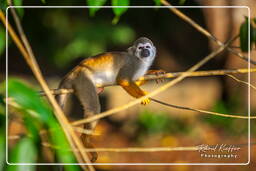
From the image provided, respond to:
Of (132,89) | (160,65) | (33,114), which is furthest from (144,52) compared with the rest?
(160,65)

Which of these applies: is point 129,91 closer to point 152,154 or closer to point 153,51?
point 153,51

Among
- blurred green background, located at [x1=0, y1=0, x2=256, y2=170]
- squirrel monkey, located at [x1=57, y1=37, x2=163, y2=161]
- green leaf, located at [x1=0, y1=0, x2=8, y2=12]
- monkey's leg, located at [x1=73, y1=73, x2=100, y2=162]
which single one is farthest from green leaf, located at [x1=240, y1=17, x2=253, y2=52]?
blurred green background, located at [x1=0, y1=0, x2=256, y2=170]

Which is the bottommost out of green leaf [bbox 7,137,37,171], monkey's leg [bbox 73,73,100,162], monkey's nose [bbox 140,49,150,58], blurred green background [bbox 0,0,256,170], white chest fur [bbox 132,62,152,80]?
green leaf [bbox 7,137,37,171]

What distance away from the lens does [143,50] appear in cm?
184

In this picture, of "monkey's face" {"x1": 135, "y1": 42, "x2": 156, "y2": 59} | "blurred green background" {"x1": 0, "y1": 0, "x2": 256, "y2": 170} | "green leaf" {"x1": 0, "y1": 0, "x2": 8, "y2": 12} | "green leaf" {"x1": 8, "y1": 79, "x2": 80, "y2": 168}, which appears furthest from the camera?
"blurred green background" {"x1": 0, "y1": 0, "x2": 256, "y2": 170}

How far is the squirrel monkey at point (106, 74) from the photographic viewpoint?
1778 mm

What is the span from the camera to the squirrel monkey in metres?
1.78

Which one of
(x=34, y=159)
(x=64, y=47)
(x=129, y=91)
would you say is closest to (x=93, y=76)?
(x=129, y=91)

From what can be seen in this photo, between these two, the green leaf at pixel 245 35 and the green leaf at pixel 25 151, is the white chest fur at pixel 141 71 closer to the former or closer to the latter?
the green leaf at pixel 245 35

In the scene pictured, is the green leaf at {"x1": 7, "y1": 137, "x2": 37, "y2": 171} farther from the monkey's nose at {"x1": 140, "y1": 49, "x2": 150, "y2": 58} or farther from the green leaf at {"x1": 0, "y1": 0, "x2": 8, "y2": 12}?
the monkey's nose at {"x1": 140, "y1": 49, "x2": 150, "y2": 58}

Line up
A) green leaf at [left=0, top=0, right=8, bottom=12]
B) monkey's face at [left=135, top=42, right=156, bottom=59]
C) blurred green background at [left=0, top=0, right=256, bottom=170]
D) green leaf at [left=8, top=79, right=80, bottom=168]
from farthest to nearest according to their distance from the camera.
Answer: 1. blurred green background at [left=0, top=0, right=256, bottom=170]
2. monkey's face at [left=135, top=42, right=156, bottom=59]
3. green leaf at [left=0, top=0, right=8, bottom=12]
4. green leaf at [left=8, top=79, right=80, bottom=168]

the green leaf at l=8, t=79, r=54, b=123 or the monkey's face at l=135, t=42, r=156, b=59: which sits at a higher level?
the monkey's face at l=135, t=42, r=156, b=59

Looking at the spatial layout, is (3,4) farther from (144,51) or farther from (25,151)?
(25,151)

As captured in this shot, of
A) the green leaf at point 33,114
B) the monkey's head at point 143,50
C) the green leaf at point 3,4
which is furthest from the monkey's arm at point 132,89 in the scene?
the green leaf at point 33,114
